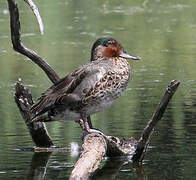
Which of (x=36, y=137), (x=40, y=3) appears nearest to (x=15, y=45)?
(x=36, y=137)

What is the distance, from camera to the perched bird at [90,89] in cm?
739

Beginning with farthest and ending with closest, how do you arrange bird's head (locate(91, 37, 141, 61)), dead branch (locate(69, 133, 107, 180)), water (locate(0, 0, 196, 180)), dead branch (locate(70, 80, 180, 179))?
1. water (locate(0, 0, 196, 180))
2. bird's head (locate(91, 37, 141, 61))
3. dead branch (locate(70, 80, 180, 179))
4. dead branch (locate(69, 133, 107, 180))

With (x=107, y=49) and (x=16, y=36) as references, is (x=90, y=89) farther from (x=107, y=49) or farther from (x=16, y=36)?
(x=16, y=36)

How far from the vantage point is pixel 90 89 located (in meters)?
7.39

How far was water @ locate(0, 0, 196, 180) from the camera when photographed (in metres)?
8.34

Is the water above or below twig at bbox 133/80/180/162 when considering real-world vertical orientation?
below

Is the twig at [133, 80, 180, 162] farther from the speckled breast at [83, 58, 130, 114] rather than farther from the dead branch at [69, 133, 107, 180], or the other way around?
the dead branch at [69, 133, 107, 180]

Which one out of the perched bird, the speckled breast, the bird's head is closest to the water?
the perched bird

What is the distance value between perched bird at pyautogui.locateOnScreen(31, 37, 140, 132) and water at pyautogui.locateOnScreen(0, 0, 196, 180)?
0.73m

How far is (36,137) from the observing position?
8.89 meters

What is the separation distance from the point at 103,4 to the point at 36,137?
15479 millimetres

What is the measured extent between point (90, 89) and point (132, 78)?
6.03 m

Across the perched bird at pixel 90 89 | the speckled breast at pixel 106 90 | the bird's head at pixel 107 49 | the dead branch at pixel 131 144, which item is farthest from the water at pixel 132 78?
the bird's head at pixel 107 49

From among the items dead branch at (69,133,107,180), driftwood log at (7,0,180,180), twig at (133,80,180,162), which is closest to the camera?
dead branch at (69,133,107,180)
